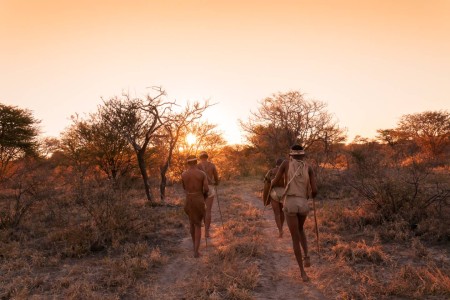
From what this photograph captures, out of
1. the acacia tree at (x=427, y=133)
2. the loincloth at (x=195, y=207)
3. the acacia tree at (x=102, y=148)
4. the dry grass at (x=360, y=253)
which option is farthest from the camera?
the acacia tree at (x=427, y=133)

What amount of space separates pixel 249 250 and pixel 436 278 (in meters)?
3.20

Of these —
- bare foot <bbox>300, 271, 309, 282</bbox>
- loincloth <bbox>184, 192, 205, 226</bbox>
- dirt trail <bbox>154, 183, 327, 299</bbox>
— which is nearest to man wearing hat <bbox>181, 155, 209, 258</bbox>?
loincloth <bbox>184, 192, 205, 226</bbox>

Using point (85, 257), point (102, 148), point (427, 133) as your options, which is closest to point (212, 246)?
point (85, 257)

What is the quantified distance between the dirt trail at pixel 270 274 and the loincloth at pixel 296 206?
107 centimetres

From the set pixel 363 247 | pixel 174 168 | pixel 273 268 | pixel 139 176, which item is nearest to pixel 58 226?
pixel 273 268

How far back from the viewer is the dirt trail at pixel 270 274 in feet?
15.7

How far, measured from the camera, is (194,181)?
6.82 m

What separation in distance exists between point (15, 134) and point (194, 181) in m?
21.1

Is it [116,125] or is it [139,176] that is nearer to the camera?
[116,125]

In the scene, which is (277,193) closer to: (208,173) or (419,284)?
(208,173)

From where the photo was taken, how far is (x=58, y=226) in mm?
9406

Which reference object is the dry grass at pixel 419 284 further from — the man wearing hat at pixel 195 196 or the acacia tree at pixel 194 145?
the acacia tree at pixel 194 145

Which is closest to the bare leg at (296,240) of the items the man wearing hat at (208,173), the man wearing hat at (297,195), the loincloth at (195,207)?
the man wearing hat at (297,195)

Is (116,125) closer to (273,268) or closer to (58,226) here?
(58,226)
